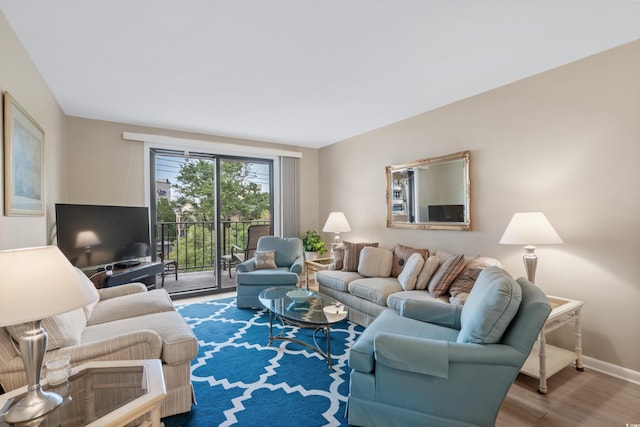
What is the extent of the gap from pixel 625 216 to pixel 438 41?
193 cm

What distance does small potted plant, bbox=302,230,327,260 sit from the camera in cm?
492

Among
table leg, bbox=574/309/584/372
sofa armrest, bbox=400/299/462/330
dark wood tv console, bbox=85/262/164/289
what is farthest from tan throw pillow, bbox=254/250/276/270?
table leg, bbox=574/309/584/372

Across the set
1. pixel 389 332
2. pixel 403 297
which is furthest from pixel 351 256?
pixel 389 332

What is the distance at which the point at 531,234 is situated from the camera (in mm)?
2367

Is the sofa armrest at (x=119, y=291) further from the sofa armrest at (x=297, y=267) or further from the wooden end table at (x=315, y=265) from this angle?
the wooden end table at (x=315, y=265)

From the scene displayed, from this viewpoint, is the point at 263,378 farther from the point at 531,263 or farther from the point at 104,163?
the point at 104,163

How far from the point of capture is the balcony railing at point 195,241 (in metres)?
4.58

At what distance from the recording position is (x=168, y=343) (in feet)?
6.06

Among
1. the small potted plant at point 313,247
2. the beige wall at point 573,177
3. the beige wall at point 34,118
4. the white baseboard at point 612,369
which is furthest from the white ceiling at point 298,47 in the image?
the white baseboard at point 612,369

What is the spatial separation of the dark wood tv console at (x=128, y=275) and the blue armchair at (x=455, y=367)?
2.80 metres

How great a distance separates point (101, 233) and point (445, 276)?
12.3ft

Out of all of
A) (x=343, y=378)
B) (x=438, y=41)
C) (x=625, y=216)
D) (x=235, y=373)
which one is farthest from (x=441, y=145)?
(x=235, y=373)

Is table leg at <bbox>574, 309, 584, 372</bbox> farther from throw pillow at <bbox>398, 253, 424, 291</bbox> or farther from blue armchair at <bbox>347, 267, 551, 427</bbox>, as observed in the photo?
throw pillow at <bbox>398, 253, 424, 291</bbox>

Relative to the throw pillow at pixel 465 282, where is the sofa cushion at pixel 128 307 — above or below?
below
